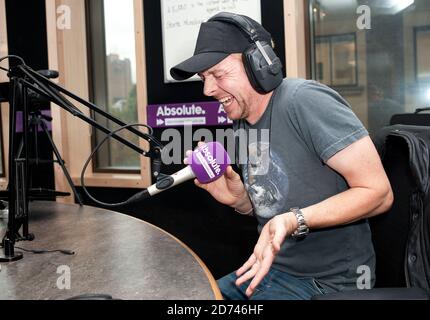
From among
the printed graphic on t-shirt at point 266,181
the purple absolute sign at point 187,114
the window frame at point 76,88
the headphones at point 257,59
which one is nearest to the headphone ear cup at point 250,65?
the headphones at point 257,59

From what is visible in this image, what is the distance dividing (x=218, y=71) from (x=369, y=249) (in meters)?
0.74

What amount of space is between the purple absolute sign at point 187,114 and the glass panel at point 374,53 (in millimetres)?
616

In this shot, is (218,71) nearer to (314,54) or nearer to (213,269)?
(314,54)

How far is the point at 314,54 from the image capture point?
8.38 ft

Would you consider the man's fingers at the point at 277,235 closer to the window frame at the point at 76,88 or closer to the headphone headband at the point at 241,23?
the headphone headband at the point at 241,23

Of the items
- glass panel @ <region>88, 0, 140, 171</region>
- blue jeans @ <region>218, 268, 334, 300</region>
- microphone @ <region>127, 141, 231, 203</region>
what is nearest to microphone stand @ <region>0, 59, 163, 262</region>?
microphone @ <region>127, 141, 231, 203</region>

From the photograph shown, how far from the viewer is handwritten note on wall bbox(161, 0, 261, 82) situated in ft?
8.38

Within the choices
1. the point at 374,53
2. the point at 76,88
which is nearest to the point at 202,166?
the point at 374,53

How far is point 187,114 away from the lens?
274cm

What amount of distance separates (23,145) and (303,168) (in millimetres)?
833

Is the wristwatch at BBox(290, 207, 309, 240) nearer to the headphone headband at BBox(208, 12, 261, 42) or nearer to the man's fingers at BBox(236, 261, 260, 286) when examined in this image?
the man's fingers at BBox(236, 261, 260, 286)

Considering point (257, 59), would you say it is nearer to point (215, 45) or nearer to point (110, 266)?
point (215, 45)

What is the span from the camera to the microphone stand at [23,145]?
119cm
